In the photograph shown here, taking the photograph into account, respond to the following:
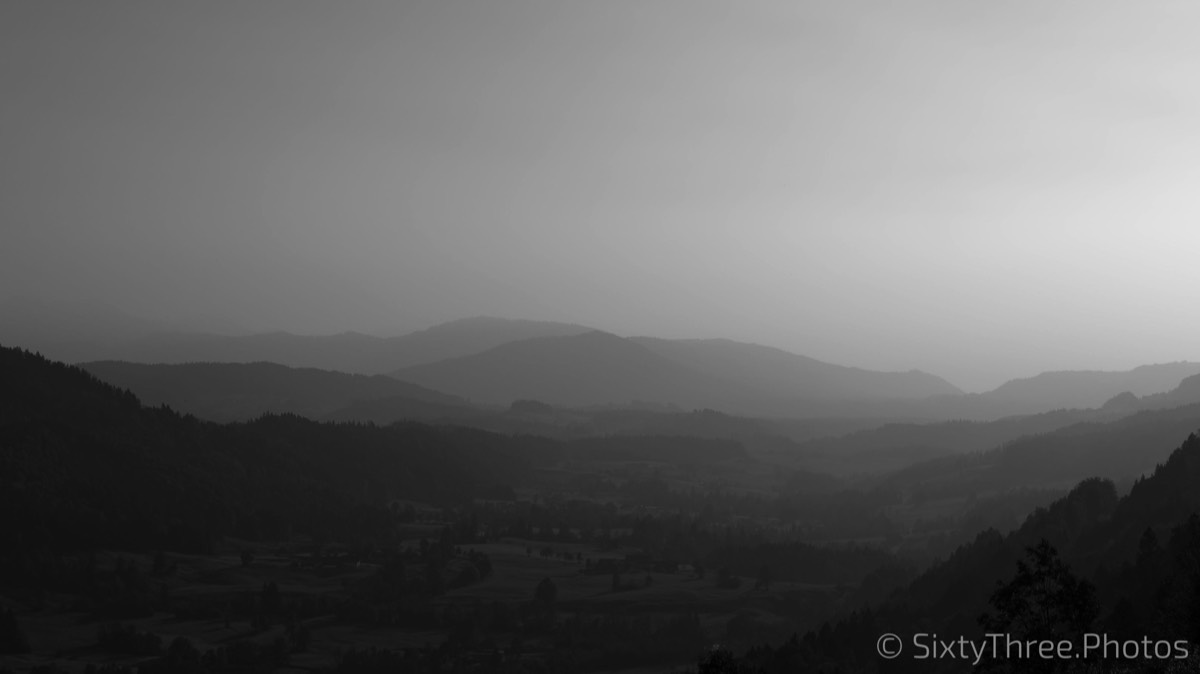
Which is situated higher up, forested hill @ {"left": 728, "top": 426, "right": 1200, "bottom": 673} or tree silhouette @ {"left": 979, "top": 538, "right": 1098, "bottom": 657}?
tree silhouette @ {"left": 979, "top": 538, "right": 1098, "bottom": 657}

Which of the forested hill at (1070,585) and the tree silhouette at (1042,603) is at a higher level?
the tree silhouette at (1042,603)

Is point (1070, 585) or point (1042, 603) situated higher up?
point (1070, 585)

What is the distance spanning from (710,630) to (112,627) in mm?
78815

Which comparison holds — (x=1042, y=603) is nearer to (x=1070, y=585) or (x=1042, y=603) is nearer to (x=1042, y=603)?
(x=1042, y=603)

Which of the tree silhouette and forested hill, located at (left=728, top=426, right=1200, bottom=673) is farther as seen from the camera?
forested hill, located at (left=728, top=426, right=1200, bottom=673)

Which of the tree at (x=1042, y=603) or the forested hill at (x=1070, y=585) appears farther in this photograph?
the forested hill at (x=1070, y=585)

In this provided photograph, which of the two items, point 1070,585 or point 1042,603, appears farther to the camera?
point 1070,585

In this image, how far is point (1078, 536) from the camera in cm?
13588

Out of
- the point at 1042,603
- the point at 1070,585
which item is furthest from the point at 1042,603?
the point at 1070,585

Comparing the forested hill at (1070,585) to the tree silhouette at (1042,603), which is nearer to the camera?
the tree silhouette at (1042,603)

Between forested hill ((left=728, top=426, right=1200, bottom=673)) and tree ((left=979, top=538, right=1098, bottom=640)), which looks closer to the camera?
tree ((left=979, top=538, right=1098, bottom=640))

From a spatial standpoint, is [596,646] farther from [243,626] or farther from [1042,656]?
[1042,656]

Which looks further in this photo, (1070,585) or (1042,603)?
(1070,585)

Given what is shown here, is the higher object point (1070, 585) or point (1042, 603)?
point (1070, 585)
